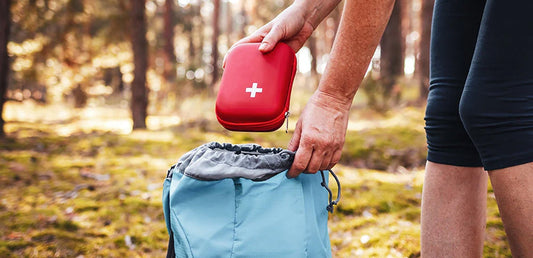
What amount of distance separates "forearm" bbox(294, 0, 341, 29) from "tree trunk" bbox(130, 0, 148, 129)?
6132 mm

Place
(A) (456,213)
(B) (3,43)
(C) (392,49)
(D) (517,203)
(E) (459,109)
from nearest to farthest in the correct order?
1. (D) (517,203)
2. (E) (459,109)
3. (A) (456,213)
4. (B) (3,43)
5. (C) (392,49)

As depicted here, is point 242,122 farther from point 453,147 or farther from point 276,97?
point 453,147

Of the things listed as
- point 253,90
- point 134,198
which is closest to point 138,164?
point 134,198

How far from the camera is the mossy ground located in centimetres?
212

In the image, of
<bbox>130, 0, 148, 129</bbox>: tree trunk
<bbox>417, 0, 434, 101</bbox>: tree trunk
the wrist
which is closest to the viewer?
the wrist

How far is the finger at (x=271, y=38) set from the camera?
1455mm

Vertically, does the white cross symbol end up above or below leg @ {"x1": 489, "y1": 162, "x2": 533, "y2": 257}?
above

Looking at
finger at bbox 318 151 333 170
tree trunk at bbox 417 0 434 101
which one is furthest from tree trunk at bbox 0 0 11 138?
tree trunk at bbox 417 0 434 101

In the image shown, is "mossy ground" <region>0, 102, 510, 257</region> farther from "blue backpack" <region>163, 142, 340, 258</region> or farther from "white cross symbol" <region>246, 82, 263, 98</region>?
"white cross symbol" <region>246, 82, 263, 98</region>

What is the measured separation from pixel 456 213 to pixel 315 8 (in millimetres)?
938

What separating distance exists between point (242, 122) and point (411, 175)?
2.68 metres

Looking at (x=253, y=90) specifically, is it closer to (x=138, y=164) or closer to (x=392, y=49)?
(x=138, y=164)

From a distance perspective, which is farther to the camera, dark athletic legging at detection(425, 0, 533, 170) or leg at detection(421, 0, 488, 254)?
leg at detection(421, 0, 488, 254)

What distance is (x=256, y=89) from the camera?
1.42m
